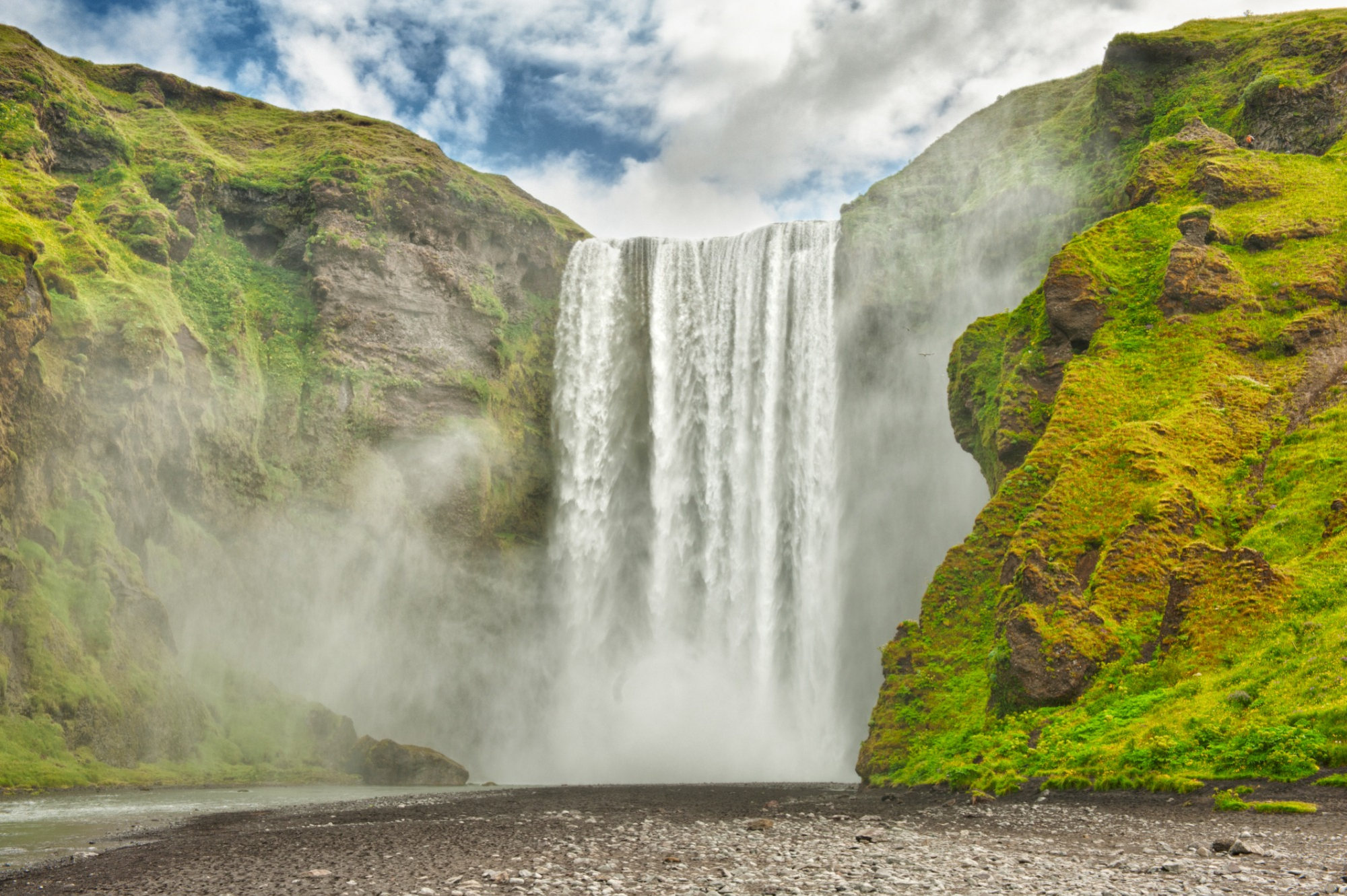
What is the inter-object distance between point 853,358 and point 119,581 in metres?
33.8

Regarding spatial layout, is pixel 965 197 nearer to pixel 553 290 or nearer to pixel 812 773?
pixel 553 290

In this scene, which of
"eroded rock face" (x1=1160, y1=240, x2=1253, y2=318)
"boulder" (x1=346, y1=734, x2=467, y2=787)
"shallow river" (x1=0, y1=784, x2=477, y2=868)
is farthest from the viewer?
"boulder" (x1=346, y1=734, x2=467, y2=787)

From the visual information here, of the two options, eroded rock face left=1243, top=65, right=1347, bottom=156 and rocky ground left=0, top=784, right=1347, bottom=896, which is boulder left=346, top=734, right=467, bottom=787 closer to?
rocky ground left=0, top=784, right=1347, bottom=896

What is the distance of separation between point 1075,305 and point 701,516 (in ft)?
74.5

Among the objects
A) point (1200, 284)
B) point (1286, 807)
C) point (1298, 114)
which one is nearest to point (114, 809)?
point (1286, 807)

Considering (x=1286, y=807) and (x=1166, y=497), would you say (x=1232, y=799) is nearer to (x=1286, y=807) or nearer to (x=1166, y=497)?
(x=1286, y=807)

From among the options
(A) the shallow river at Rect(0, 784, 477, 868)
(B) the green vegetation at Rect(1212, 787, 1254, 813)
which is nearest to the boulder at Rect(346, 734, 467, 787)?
(A) the shallow river at Rect(0, 784, 477, 868)

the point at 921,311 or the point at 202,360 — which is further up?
the point at 921,311

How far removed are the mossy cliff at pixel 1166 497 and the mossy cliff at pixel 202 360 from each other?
84.6 ft

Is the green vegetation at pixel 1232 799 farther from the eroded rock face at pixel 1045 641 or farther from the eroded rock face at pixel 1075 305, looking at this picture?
the eroded rock face at pixel 1075 305

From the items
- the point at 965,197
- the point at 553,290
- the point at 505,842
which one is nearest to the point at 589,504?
the point at 553,290

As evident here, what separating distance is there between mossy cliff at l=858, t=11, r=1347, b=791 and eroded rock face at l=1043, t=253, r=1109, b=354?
0.07 m

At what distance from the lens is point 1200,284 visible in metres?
24.5

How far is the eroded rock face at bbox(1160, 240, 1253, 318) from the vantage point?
2409 centimetres
